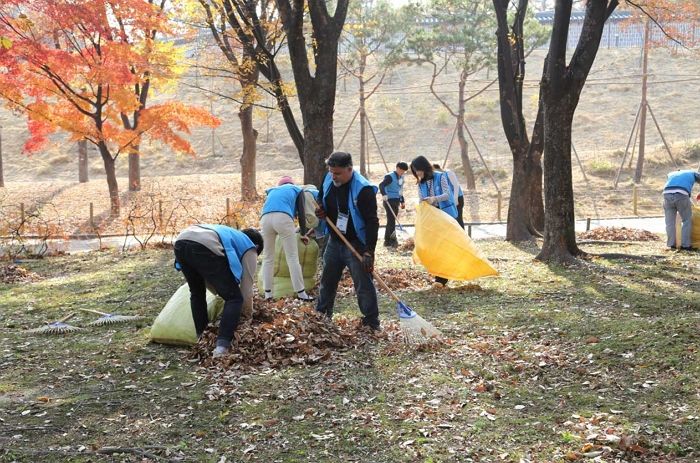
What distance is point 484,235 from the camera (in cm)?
1769

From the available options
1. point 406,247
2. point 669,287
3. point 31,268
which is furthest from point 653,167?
point 31,268

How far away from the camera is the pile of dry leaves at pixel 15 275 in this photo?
11.0 metres

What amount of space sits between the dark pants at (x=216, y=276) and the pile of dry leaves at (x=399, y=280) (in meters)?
3.09

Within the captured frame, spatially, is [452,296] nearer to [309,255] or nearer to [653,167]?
[309,255]

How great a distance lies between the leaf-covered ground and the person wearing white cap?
68 centimetres

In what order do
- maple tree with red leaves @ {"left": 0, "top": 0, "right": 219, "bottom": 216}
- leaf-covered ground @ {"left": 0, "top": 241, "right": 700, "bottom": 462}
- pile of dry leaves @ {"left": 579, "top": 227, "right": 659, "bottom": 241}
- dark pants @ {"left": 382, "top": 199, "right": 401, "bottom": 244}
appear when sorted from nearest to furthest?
leaf-covered ground @ {"left": 0, "top": 241, "right": 700, "bottom": 462}, dark pants @ {"left": 382, "top": 199, "right": 401, "bottom": 244}, pile of dry leaves @ {"left": 579, "top": 227, "right": 659, "bottom": 241}, maple tree with red leaves @ {"left": 0, "top": 0, "right": 219, "bottom": 216}

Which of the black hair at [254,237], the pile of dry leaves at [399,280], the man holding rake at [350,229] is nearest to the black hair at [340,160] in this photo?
the man holding rake at [350,229]

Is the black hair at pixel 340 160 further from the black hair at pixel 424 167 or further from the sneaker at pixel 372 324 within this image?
the black hair at pixel 424 167

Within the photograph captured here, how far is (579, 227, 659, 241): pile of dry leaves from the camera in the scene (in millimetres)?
14607

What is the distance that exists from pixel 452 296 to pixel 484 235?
9.29 m

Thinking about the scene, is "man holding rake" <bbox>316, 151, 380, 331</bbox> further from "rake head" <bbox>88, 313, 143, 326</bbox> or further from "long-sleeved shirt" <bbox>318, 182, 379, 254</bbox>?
"rake head" <bbox>88, 313, 143, 326</bbox>

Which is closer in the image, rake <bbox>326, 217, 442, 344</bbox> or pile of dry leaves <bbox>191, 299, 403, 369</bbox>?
pile of dry leaves <bbox>191, 299, 403, 369</bbox>

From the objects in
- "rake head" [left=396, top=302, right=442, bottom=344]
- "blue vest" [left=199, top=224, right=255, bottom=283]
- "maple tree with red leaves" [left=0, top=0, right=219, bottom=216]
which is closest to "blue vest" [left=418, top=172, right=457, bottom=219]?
"rake head" [left=396, top=302, right=442, bottom=344]

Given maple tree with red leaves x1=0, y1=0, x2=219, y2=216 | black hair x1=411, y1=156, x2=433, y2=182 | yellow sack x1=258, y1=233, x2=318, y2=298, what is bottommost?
yellow sack x1=258, y1=233, x2=318, y2=298
